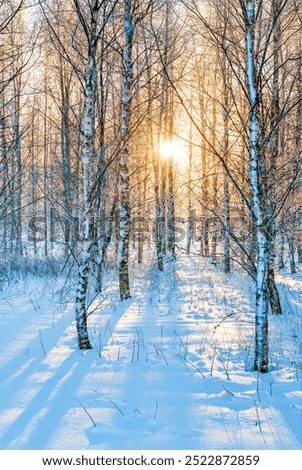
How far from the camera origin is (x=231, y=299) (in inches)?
322

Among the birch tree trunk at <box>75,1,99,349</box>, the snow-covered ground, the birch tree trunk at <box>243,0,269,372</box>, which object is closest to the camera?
the snow-covered ground

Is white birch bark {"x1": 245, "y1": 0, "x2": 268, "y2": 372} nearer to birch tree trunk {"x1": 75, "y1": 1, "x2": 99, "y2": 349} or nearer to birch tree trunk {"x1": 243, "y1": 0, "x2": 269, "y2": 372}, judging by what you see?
birch tree trunk {"x1": 243, "y1": 0, "x2": 269, "y2": 372}

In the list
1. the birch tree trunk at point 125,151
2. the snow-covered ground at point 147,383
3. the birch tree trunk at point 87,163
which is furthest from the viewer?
the birch tree trunk at point 125,151

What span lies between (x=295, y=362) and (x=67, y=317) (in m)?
4.01

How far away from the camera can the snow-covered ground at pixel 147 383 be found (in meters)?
2.61

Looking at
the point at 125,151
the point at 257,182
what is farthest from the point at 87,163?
the point at 125,151

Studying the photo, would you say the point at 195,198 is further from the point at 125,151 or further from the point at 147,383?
the point at 147,383

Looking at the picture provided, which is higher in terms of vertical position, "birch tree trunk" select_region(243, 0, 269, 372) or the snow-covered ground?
"birch tree trunk" select_region(243, 0, 269, 372)

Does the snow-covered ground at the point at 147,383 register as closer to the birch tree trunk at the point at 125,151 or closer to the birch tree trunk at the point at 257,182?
the birch tree trunk at the point at 257,182

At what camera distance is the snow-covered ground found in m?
2.61

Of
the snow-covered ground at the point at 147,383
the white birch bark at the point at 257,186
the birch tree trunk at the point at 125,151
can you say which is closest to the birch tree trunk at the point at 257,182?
the white birch bark at the point at 257,186

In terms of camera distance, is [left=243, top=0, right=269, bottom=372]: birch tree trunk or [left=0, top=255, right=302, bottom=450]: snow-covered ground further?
[left=243, top=0, right=269, bottom=372]: birch tree trunk

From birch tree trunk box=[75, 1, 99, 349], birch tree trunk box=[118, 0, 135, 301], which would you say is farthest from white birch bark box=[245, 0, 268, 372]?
birch tree trunk box=[118, 0, 135, 301]

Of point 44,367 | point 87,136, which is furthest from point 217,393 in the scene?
point 87,136
